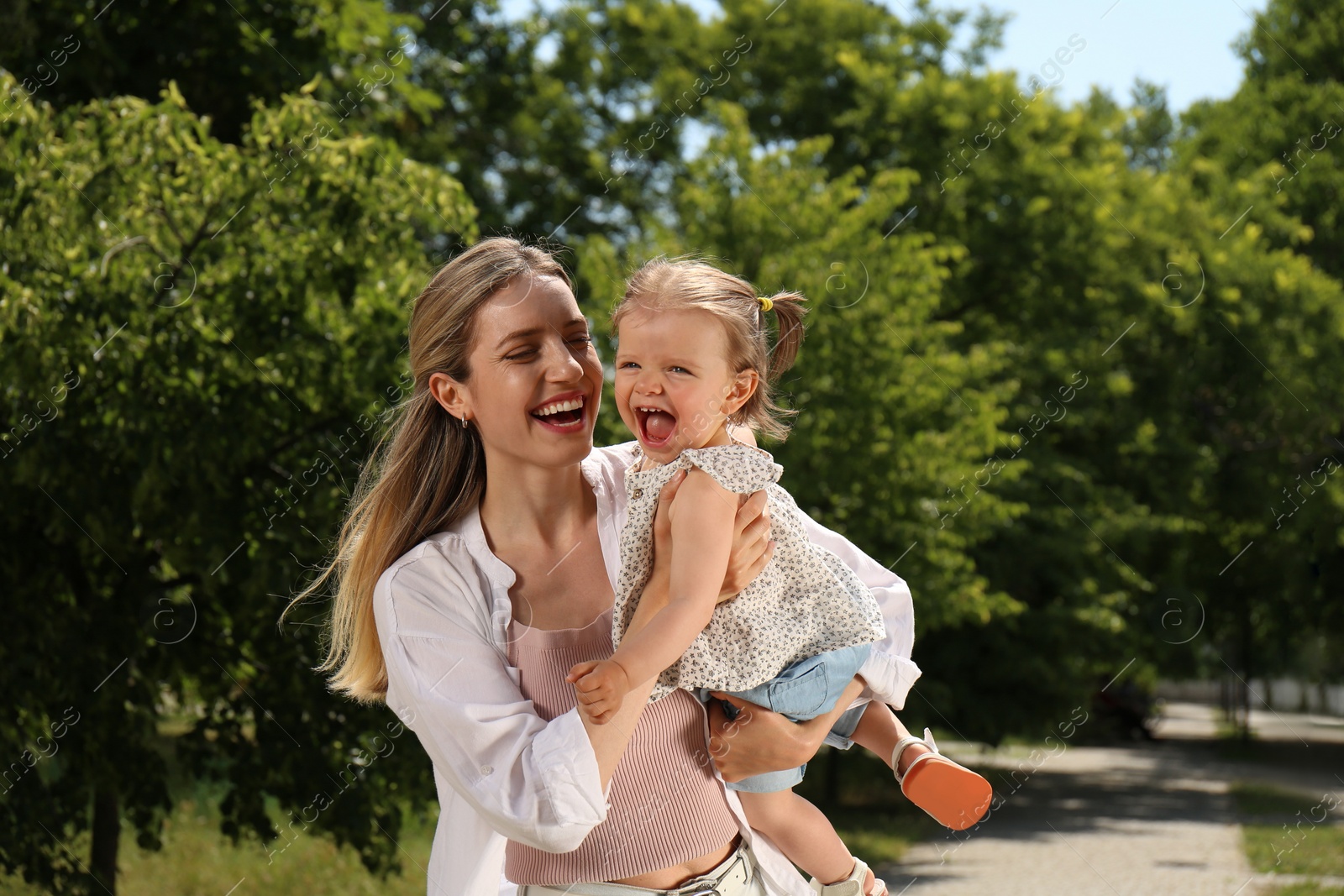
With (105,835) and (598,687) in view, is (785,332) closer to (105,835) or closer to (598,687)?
(598,687)

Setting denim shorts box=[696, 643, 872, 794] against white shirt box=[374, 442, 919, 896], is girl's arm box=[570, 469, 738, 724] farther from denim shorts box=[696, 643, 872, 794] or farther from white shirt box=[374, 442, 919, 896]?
denim shorts box=[696, 643, 872, 794]

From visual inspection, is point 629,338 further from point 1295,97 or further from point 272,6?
point 1295,97

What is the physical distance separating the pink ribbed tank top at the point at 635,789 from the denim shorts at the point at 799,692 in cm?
8

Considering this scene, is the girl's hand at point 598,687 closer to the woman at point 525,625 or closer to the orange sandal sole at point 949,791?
the woman at point 525,625

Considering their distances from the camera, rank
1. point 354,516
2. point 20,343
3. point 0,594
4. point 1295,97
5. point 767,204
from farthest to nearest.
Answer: point 1295,97, point 767,204, point 0,594, point 20,343, point 354,516

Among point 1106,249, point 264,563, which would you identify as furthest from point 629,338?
point 1106,249

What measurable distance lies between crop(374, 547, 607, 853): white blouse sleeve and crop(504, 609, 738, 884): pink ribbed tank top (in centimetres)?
8

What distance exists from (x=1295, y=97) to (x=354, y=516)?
22.9 metres

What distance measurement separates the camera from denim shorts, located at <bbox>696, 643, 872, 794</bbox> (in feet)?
7.94

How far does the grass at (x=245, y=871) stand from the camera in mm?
10336

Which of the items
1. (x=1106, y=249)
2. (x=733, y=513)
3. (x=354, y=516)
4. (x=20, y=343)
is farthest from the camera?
(x=1106, y=249)

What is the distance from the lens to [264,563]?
6074 mm

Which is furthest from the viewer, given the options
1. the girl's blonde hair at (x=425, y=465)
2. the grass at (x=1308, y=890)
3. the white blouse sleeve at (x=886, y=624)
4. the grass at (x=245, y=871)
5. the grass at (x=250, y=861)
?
the grass at (x=1308, y=890)

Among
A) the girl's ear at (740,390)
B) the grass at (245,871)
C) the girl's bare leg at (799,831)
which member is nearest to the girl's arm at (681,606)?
the girl's ear at (740,390)
